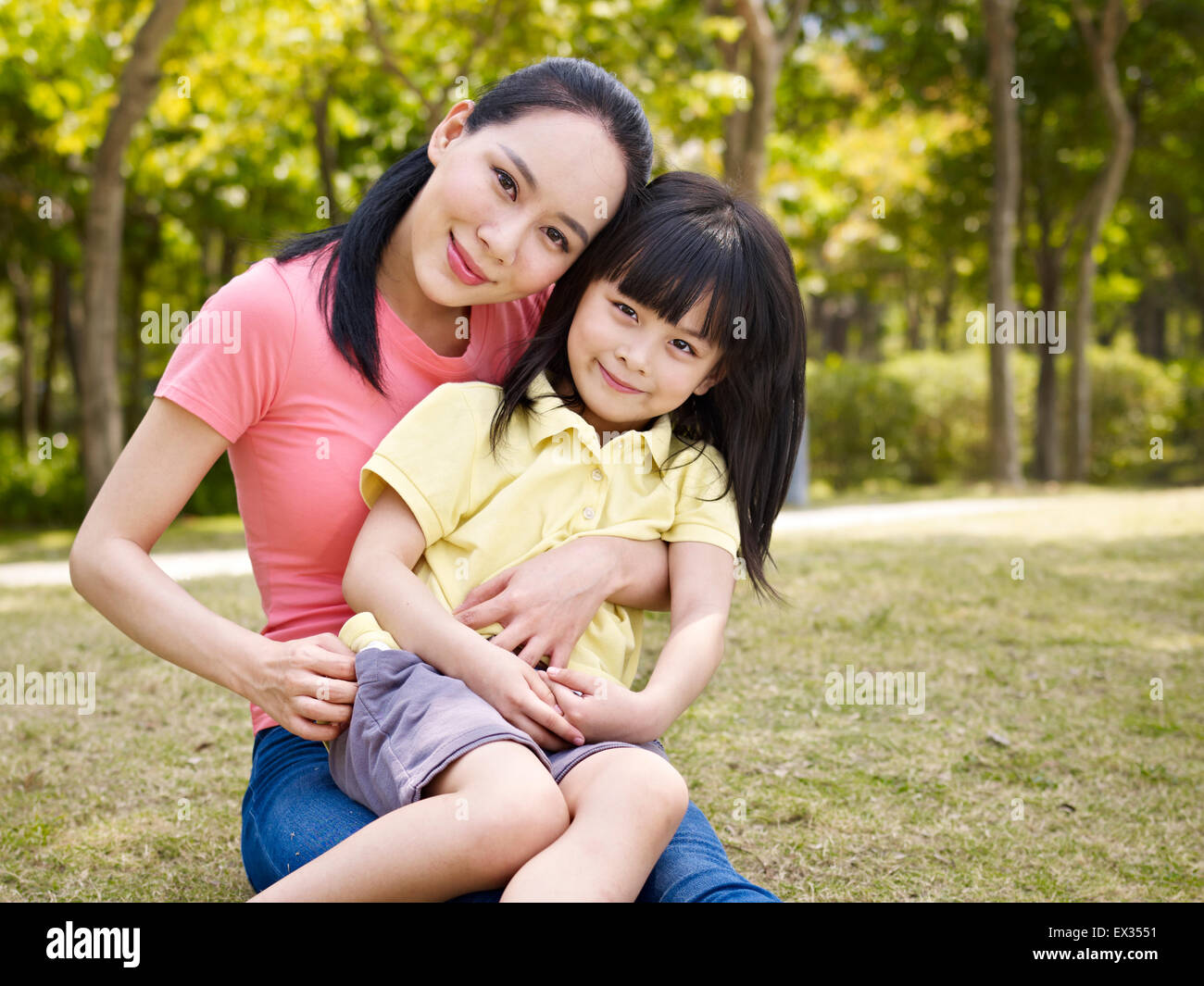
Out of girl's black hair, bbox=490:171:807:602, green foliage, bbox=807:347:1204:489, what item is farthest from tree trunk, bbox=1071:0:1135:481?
girl's black hair, bbox=490:171:807:602

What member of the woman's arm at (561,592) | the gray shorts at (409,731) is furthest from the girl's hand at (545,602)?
the gray shorts at (409,731)

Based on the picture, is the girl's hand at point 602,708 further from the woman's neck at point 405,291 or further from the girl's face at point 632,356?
the woman's neck at point 405,291

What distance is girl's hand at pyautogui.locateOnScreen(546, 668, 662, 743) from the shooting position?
1922 millimetres

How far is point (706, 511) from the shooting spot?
2.29 m

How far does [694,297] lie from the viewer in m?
2.24

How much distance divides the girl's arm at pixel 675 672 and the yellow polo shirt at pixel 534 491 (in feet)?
0.20

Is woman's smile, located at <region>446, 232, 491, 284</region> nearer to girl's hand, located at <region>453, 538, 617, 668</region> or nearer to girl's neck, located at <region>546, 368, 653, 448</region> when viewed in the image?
girl's neck, located at <region>546, 368, 653, 448</region>

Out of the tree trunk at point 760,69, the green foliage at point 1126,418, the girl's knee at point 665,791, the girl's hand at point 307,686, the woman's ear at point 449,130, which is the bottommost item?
the green foliage at point 1126,418

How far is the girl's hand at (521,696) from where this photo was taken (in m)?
1.88

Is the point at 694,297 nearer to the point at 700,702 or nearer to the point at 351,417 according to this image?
the point at 351,417

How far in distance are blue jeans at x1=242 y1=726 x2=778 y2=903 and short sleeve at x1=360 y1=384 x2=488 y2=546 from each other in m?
0.50

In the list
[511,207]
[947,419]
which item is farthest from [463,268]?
[947,419]

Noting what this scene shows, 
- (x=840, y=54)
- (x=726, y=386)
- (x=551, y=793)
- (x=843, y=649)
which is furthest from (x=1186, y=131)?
(x=551, y=793)

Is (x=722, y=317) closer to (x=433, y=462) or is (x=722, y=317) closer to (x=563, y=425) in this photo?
(x=563, y=425)
